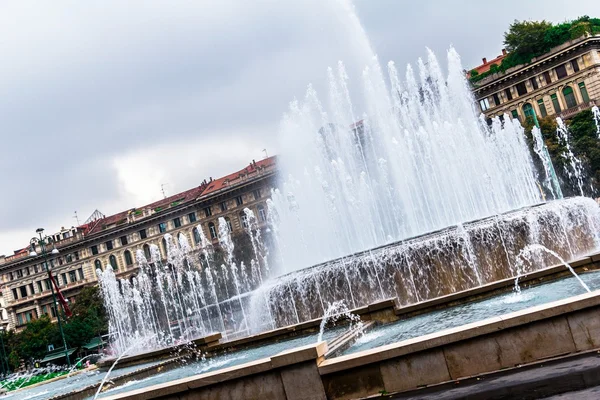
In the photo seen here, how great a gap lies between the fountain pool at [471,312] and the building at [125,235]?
5899 cm

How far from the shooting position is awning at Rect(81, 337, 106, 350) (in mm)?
60775

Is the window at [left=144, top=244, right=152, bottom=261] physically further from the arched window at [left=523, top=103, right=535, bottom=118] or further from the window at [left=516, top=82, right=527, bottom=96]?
the window at [left=516, top=82, right=527, bottom=96]

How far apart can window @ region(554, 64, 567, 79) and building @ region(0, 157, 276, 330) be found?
103ft

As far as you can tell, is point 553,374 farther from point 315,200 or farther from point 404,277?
point 315,200

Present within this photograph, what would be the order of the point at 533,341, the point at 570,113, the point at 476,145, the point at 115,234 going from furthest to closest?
the point at 115,234
the point at 570,113
the point at 476,145
the point at 533,341

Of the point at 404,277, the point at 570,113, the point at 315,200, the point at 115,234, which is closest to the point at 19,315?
the point at 115,234

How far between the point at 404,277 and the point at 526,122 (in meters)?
41.6

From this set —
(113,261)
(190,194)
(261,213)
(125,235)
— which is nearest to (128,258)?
(113,261)

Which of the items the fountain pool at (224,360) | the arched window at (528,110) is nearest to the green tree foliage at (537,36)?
the arched window at (528,110)

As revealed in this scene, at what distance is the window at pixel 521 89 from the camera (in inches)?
2346

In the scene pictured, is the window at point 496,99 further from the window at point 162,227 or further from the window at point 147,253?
the window at point 147,253

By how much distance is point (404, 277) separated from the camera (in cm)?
1912

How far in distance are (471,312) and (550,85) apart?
5151cm

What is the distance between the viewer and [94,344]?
61.6m
